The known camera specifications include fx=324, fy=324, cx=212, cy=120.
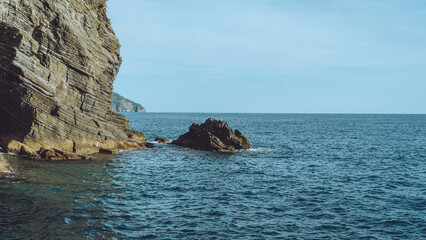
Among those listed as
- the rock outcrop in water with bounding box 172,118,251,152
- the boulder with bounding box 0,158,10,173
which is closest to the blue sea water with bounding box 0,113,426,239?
the boulder with bounding box 0,158,10,173

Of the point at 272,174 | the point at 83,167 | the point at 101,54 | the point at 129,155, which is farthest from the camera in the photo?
the point at 101,54

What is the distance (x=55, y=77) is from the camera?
1559 inches

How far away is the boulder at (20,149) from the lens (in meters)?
35.4

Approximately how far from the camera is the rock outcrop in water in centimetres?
5444

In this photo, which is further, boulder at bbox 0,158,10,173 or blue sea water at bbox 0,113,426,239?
boulder at bbox 0,158,10,173

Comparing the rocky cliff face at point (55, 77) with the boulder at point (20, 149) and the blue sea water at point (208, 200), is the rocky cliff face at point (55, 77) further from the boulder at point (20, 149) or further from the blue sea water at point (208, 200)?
the blue sea water at point (208, 200)

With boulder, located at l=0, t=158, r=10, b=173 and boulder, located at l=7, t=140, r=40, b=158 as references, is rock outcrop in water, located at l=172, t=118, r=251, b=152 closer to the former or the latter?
boulder, located at l=7, t=140, r=40, b=158

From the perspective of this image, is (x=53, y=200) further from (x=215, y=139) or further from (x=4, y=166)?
(x=215, y=139)

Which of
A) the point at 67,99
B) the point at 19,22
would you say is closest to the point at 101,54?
the point at 67,99

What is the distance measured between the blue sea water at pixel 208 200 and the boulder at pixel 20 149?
64.2 inches

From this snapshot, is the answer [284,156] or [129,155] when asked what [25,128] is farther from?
[284,156]

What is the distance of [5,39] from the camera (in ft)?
113

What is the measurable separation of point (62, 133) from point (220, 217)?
84.4 ft

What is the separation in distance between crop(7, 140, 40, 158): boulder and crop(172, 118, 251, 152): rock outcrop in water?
87.1ft
